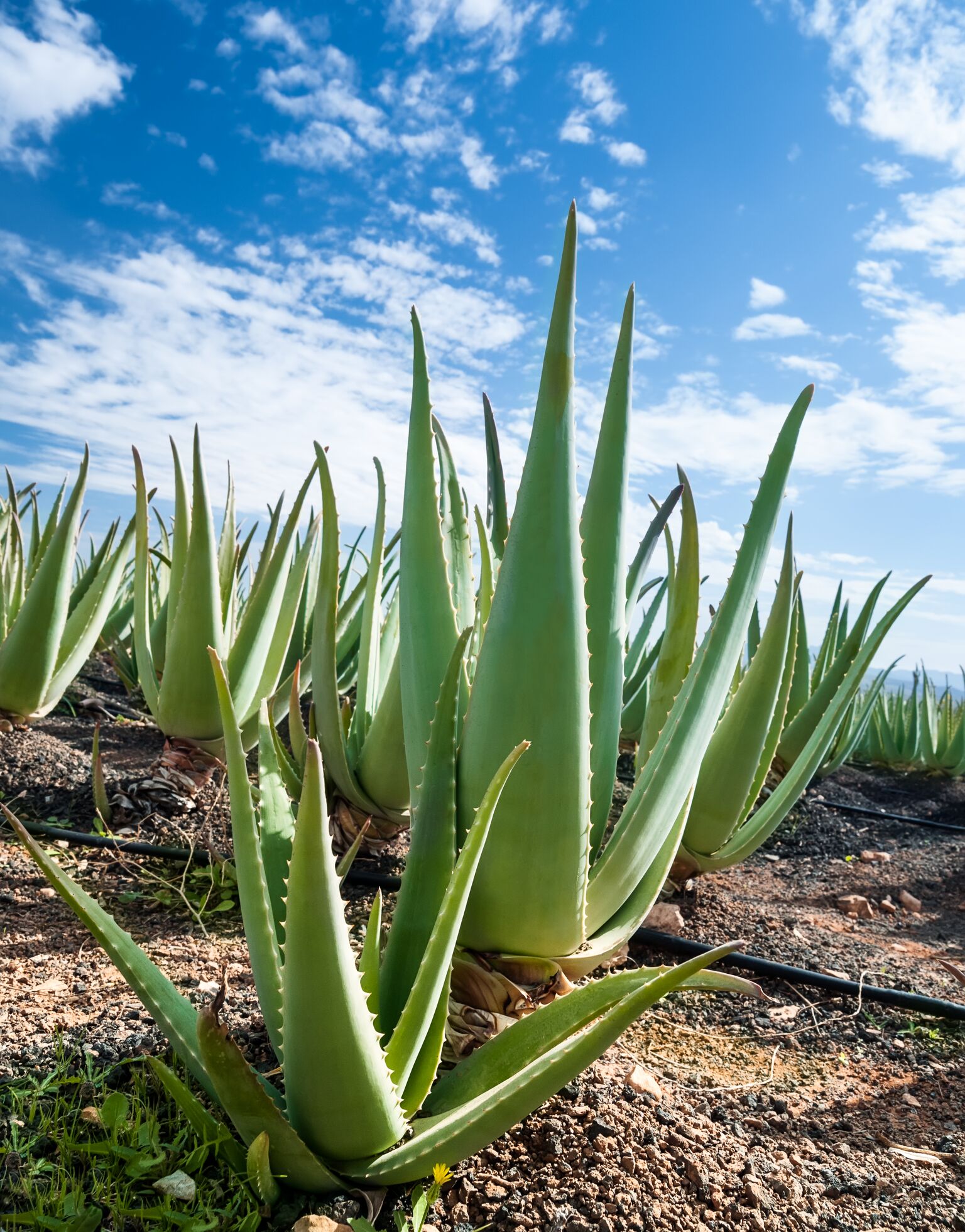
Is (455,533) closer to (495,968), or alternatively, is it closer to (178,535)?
(495,968)

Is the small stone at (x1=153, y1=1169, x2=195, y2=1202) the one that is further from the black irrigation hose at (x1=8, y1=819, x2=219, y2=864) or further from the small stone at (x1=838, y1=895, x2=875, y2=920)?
the small stone at (x1=838, y1=895, x2=875, y2=920)

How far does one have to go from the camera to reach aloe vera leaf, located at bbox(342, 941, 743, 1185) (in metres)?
0.69

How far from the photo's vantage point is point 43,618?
8.37 feet

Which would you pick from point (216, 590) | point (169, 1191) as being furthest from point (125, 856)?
point (169, 1191)

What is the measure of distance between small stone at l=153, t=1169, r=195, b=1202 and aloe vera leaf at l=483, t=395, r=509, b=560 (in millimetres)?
981

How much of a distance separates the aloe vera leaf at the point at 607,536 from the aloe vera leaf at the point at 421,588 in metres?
0.18

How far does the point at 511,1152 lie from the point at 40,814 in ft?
6.27

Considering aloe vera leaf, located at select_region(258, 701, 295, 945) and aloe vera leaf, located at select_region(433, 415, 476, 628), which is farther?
aloe vera leaf, located at select_region(433, 415, 476, 628)

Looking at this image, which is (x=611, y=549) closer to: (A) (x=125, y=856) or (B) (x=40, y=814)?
(A) (x=125, y=856)

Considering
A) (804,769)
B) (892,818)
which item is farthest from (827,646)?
(804,769)

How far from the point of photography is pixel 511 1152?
94 centimetres

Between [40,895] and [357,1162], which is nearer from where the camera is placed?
[357,1162]

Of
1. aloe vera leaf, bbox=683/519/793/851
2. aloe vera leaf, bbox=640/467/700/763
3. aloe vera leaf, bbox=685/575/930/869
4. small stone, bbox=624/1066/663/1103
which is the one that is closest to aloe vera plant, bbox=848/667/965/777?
aloe vera leaf, bbox=685/575/930/869

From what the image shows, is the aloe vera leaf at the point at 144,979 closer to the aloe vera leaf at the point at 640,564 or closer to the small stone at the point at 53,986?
the small stone at the point at 53,986
